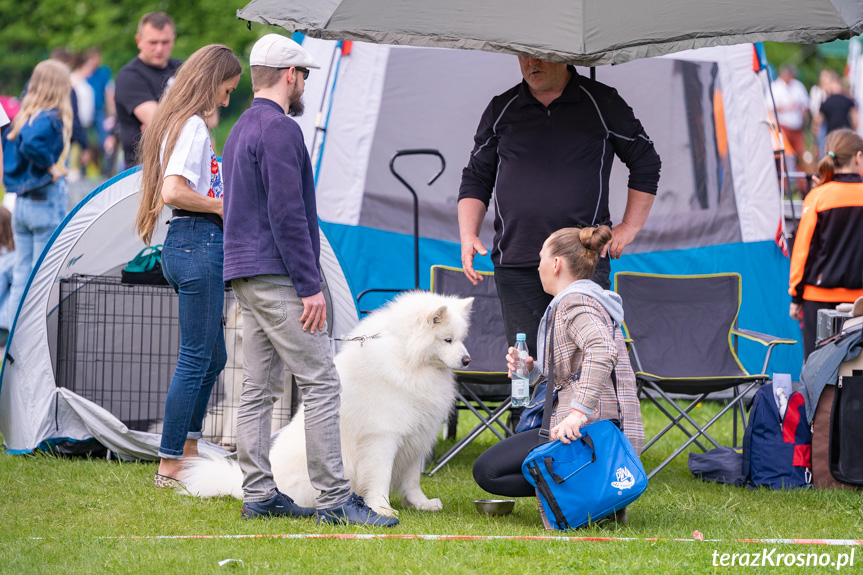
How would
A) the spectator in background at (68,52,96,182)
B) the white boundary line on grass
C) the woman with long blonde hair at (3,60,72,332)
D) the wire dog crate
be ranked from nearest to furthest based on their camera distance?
1. the white boundary line on grass
2. the wire dog crate
3. the woman with long blonde hair at (3,60,72,332)
4. the spectator in background at (68,52,96,182)

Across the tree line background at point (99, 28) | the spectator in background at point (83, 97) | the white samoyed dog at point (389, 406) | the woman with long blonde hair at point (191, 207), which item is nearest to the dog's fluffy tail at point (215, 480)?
the white samoyed dog at point (389, 406)

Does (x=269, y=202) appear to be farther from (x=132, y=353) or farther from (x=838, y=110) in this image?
(x=838, y=110)

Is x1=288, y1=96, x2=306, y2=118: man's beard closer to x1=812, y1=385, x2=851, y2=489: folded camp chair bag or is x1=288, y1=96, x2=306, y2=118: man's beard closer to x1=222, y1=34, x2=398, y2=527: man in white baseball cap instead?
x1=222, y1=34, x2=398, y2=527: man in white baseball cap

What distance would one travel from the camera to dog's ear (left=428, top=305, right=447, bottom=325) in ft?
12.5

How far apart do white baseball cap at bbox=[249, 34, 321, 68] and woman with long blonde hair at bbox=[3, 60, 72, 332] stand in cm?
300

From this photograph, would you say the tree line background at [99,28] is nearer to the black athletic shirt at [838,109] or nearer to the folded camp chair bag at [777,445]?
the black athletic shirt at [838,109]

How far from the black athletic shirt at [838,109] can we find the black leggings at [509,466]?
33.1 feet

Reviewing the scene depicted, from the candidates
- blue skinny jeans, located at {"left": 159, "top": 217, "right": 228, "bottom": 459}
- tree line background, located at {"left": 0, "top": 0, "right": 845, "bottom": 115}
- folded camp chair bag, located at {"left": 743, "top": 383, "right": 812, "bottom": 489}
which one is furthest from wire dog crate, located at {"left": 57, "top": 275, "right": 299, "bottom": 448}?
tree line background, located at {"left": 0, "top": 0, "right": 845, "bottom": 115}

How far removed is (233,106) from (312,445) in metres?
14.4

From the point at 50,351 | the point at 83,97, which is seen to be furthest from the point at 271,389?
the point at 83,97

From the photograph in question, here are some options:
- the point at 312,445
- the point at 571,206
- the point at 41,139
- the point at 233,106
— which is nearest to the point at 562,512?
the point at 312,445

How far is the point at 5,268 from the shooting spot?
591 cm

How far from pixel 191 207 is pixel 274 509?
1.25m

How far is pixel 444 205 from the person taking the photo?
6.60 metres
